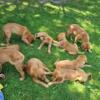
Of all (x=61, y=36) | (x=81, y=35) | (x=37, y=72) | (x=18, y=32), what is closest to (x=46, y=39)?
(x=61, y=36)

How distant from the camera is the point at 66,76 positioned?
7062 mm

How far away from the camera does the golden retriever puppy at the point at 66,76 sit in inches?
276

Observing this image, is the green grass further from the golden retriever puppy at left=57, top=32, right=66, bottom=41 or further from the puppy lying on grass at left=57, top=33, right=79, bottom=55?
the golden retriever puppy at left=57, top=32, right=66, bottom=41

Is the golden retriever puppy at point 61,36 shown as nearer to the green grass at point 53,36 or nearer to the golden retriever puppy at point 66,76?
the green grass at point 53,36

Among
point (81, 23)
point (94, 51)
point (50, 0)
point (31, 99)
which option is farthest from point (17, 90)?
point (50, 0)

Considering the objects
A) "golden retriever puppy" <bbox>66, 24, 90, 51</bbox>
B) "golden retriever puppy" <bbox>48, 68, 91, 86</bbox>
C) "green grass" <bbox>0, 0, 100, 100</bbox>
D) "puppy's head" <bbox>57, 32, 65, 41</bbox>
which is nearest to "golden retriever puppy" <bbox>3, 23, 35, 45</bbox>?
"green grass" <bbox>0, 0, 100, 100</bbox>

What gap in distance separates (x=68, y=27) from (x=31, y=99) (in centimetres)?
282

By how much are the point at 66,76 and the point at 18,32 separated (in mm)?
1710

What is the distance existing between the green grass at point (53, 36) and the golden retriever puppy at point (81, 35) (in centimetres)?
21

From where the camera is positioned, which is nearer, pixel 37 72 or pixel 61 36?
pixel 37 72

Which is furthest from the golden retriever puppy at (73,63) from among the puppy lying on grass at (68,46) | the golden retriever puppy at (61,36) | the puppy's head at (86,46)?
the golden retriever puppy at (61,36)

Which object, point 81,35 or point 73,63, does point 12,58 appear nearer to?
point 73,63

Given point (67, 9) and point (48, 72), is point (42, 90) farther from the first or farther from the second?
point (67, 9)

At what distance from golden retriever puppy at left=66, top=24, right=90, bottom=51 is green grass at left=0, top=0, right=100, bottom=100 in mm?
210
